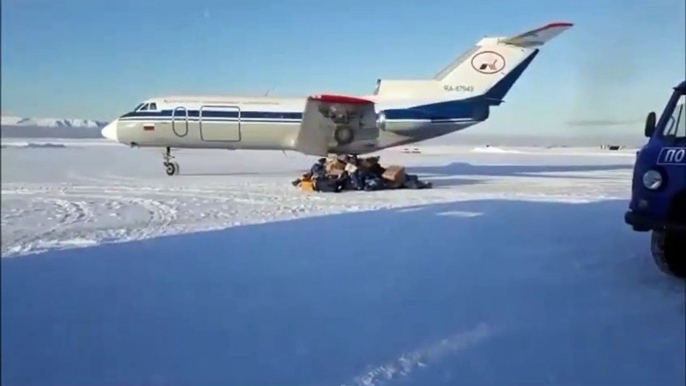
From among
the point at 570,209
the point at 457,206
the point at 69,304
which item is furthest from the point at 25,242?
the point at 570,209

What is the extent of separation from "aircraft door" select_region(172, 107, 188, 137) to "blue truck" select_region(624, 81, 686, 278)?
11.5 metres

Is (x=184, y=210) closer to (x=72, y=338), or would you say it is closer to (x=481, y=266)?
(x=481, y=266)

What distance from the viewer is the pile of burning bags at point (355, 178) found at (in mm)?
9945

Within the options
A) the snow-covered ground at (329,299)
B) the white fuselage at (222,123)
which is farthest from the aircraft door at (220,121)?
the snow-covered ground at (329,299)

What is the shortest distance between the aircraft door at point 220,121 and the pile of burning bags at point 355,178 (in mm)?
3482

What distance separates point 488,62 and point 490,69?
188 mm

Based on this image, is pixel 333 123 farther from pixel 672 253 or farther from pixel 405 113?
pixel 672 253

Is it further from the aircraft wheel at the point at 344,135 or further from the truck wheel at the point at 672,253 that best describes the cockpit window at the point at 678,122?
the aircraft wheel at the point at 344,135

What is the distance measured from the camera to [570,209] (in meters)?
7.39

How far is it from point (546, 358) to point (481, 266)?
5.68 feet

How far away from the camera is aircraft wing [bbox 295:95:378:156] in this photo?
39.6ft

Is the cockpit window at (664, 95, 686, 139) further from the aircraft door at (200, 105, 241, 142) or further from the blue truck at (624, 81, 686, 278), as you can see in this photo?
the aircraft door at (200, 105, 241, 142)

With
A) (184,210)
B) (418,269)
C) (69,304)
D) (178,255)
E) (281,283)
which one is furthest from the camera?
(184,210)

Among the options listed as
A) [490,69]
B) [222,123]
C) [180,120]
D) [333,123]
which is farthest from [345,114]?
[180,120]
